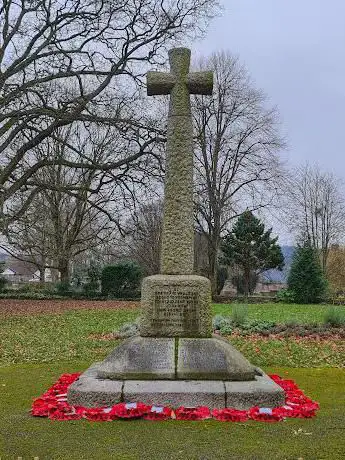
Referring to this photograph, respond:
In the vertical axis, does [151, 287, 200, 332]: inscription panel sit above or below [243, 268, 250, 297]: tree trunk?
below

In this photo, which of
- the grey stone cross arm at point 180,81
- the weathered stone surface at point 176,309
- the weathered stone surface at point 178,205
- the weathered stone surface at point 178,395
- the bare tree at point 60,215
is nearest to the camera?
the weathered stone surface at point 178,395

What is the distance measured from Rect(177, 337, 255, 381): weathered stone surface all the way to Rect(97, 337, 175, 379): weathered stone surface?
132mm

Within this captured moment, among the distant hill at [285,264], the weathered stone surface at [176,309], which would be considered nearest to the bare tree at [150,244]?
the distant hill at [285,264]

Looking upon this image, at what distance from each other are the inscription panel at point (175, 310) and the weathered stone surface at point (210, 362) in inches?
10.3

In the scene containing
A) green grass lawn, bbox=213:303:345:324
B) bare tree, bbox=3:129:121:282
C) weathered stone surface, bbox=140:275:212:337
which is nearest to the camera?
weathered stone surface, bbox=140:275:212:337

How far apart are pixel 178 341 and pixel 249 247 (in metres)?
37.9

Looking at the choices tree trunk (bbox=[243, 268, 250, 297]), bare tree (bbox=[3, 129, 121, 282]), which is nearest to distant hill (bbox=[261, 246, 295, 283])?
tree trunk (bbox=[243, 268, 250, 297])

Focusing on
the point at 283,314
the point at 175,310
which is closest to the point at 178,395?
the point at 175,310

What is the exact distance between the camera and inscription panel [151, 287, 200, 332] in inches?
297

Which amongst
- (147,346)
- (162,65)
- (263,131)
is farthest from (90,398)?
(263,131)

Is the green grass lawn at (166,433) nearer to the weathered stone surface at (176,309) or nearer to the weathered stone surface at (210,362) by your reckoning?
the weathered stone surface at (210,362)

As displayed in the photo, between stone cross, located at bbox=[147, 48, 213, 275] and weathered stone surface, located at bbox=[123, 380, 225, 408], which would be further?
stone cross, located at bbox=[147, 48, 213, 275]

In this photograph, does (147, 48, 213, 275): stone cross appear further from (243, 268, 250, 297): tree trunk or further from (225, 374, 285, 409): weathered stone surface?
(243, 268, 250, 297): tree trunk

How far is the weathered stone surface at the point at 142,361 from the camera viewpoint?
7.04m
